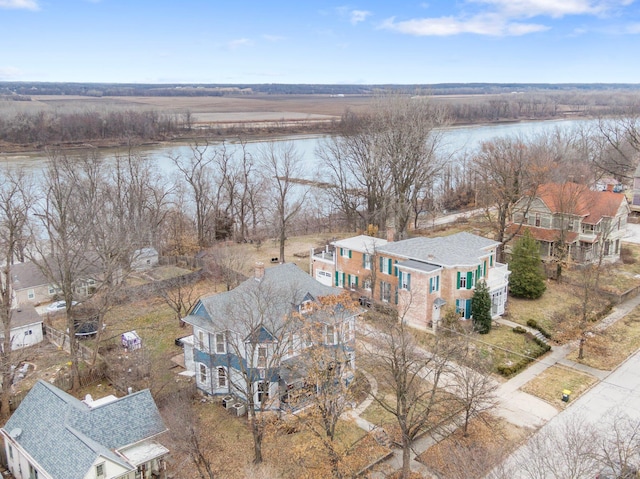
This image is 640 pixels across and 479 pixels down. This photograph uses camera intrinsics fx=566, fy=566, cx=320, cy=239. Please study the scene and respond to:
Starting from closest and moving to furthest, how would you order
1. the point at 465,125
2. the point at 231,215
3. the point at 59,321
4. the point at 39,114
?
the point at 59,321 → the point at 231,215 → the point at 39,114 → the point at 465,125

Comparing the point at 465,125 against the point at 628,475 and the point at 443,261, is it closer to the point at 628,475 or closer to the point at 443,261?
the point at 443,261

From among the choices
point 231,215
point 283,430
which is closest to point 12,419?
point 283,430

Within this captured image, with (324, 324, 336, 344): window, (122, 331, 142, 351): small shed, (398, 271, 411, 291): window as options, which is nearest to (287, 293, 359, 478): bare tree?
(324, 324, 336, 344): window

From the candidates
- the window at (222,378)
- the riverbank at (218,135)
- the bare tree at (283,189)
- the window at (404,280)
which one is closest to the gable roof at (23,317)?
the window at (222,378)

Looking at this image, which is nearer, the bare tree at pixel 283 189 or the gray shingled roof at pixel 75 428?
the gray shingled roof at pixel 75 428

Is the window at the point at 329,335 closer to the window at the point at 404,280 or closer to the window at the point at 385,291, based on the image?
Result: the window at the point at 404,280

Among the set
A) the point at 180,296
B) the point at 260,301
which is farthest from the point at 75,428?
the point at 180,296
